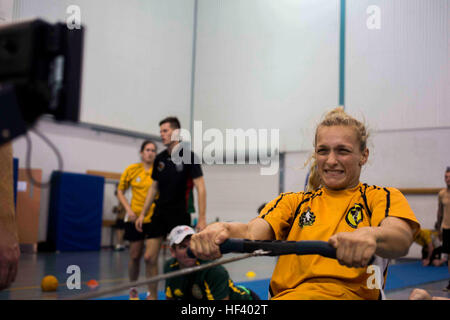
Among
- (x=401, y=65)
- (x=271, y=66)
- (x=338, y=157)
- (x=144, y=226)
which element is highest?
(x=271, y=66)

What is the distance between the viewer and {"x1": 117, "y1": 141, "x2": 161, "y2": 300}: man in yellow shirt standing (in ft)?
15.1

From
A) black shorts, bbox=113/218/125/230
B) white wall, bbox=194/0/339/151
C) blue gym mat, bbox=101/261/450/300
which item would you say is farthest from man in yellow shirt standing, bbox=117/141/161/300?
black shorts, bbox=113/218/125/230

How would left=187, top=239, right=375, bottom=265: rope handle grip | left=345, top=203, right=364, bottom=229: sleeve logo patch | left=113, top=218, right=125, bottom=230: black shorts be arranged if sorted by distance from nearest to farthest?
left=187, top=239, right=375, bottom=265: rope handle grip
left=345, top=203, right=364, bottom=229: sleeve logo patch
left=113, top=218, right=125, bottom=230: black shorts

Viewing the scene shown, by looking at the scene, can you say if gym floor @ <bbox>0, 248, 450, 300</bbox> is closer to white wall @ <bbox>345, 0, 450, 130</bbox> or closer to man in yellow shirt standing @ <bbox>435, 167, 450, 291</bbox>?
man in yellow shirt standing @ <bbox>435, 167, 450, 291</bbox>

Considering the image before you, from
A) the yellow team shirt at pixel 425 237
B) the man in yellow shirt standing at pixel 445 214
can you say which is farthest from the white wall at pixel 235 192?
the man in yellow shirt standing at pixel 445 214

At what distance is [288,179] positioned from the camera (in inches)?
404

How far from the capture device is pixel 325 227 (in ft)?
5.51

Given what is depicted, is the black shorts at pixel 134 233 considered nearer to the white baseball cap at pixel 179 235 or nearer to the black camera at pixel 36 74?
the white baseball cap at pixel 179 235

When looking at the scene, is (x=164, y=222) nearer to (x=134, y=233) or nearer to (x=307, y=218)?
(x=134, y=233)

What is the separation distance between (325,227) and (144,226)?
139 inches

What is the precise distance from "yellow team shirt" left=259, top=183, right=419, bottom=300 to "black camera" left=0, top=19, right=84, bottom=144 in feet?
3.44

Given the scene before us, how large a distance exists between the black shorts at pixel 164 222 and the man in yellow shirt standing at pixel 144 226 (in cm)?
4

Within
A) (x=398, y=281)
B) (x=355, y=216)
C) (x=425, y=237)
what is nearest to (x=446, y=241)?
(x=398, y=281)
